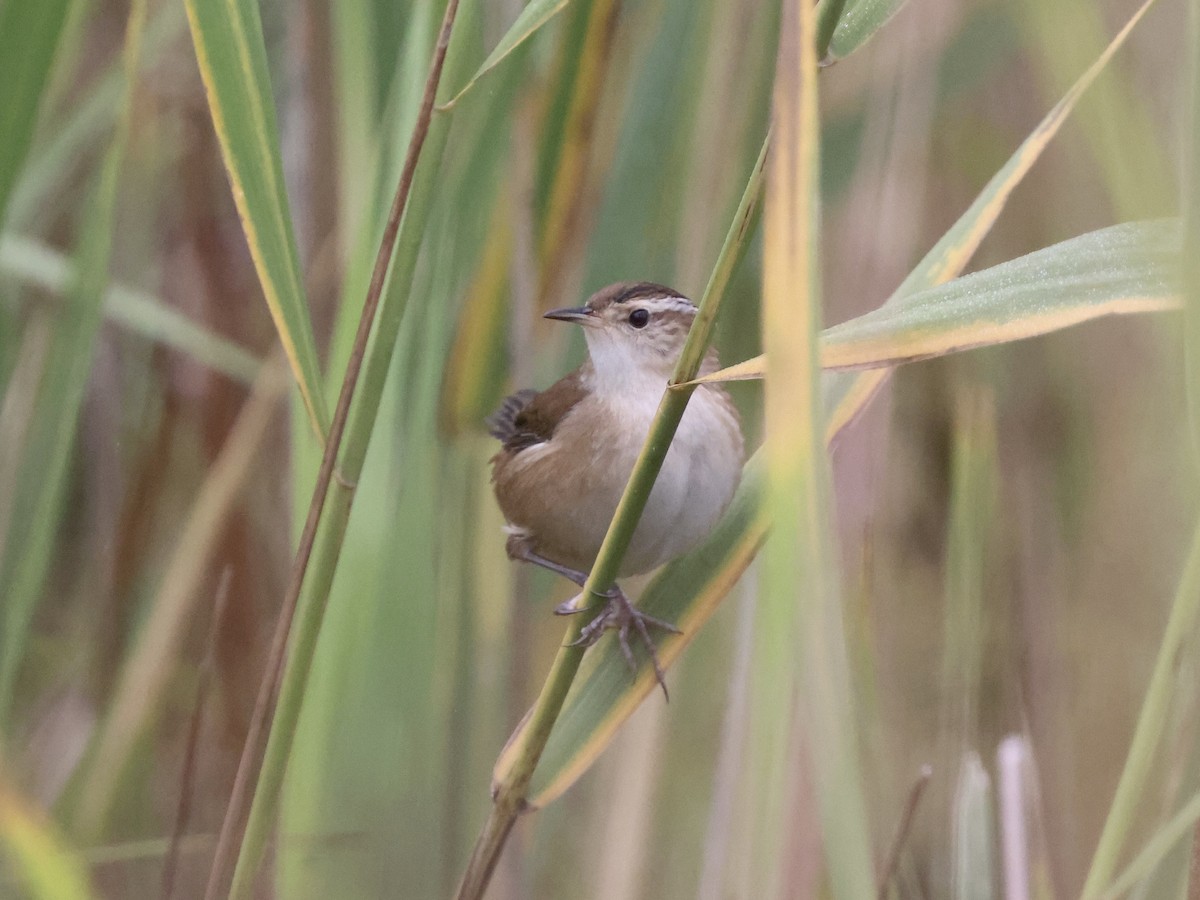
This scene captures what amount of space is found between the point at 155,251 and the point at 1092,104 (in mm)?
1361

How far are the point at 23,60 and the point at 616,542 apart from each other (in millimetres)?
665

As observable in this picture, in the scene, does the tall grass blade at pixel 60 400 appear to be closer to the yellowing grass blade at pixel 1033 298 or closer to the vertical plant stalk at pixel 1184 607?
the yellowing grass blade at pixel 1033 298

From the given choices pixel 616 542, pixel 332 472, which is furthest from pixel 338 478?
pixel 616 542

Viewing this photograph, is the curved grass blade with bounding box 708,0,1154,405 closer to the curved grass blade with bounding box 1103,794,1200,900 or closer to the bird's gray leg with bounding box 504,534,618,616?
the curved grass blade with bounding box 1103,794,1200,900

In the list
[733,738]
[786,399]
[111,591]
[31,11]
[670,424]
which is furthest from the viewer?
[111,591]

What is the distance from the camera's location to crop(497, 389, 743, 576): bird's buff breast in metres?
1.29

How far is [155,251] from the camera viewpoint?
5.91ft

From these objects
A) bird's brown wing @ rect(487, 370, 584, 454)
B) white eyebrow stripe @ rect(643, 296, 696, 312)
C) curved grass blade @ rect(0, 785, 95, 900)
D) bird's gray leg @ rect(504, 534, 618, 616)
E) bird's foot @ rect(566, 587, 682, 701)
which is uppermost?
white eyebrow stripe @ rect(643, 296, 696, 312)

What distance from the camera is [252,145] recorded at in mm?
961

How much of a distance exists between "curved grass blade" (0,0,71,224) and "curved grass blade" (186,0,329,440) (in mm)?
144

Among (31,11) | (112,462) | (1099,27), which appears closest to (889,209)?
(1099,27)

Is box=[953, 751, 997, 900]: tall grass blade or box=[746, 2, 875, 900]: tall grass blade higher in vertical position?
box=[746, 2, 875, 900]: tall grass blade

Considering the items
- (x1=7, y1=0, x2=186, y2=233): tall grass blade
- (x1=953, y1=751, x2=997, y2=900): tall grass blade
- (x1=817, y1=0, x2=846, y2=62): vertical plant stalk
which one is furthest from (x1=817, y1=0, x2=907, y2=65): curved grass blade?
(x1=7, y1=0, x2=186, y2=233): tall grass blade

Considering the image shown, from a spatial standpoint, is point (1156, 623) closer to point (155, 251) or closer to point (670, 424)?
point (670, 424)
